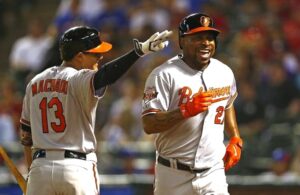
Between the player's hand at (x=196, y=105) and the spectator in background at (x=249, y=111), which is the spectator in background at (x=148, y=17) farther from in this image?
the player's hand at (x=196, y=105)

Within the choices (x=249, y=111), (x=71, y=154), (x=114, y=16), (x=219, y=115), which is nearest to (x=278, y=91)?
(x=249, y=111)

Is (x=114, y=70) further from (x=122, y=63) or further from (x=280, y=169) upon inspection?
(x=280, y=169)

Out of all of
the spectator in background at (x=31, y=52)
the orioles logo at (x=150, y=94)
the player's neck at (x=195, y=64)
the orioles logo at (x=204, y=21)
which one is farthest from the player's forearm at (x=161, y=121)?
the spectator in background at (x=31, y=52)

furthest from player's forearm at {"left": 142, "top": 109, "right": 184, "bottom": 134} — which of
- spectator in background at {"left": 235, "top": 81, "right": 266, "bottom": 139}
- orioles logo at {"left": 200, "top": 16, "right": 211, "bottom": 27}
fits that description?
spectator in background at {"left": 235, "top": 81, "right": 266, "bottom": 139}

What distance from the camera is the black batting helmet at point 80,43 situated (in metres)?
6.90

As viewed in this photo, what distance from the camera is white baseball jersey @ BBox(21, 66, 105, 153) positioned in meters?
6.76

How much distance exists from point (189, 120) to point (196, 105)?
36 centimetres

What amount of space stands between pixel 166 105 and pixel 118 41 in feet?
24.7

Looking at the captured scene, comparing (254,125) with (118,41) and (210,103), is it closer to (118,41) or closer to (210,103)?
(118,41)

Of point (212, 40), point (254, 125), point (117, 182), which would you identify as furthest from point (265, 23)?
point (212, 40)

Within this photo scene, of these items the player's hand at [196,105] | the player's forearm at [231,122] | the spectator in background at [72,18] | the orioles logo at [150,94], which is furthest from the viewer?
the spectator in background at [72,18]

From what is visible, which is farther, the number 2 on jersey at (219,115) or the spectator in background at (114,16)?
the spectator in background at (114,16)

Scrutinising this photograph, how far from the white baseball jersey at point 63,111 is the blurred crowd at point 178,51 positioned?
15.4 feet

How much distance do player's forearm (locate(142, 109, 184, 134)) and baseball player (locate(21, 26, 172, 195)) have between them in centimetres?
40
